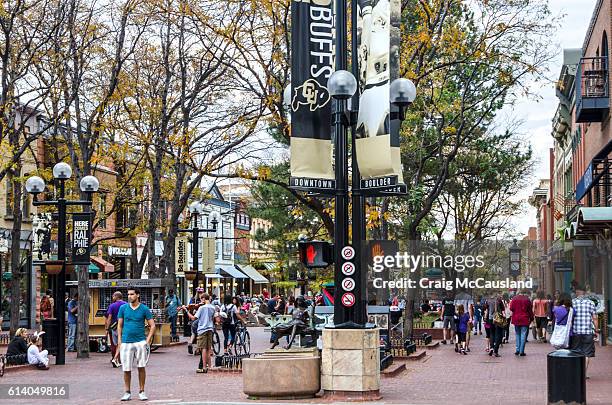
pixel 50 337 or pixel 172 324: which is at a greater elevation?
pixel 50 337

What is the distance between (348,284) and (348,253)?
0.48 meters

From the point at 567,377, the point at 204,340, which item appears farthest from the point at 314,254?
the point at 204,340

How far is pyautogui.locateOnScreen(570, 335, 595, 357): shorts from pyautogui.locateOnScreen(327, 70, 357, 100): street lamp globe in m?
7.08

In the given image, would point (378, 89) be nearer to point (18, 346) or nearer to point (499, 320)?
point (18, 346)

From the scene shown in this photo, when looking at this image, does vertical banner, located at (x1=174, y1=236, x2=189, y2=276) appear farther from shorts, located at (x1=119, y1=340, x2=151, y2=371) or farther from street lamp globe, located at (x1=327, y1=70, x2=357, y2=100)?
street lamp globe, located at (x1=327, y1=70, x2=357, y2=100)

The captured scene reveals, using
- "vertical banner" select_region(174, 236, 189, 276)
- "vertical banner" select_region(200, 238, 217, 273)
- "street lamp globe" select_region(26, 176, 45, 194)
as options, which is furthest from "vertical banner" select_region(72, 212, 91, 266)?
"vertical banner" select_region(174, 236, 189, 276)

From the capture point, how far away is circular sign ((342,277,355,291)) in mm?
15258

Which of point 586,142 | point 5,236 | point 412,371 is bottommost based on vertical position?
point 412,371

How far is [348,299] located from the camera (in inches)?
600

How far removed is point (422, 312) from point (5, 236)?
19273 mm

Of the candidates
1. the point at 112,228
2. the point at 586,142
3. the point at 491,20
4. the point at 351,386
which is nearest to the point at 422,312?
the point at 586,142

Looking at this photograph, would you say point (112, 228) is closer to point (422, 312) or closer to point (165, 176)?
point (165, 176)

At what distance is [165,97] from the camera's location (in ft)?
105

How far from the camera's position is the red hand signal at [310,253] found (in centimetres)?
1502
